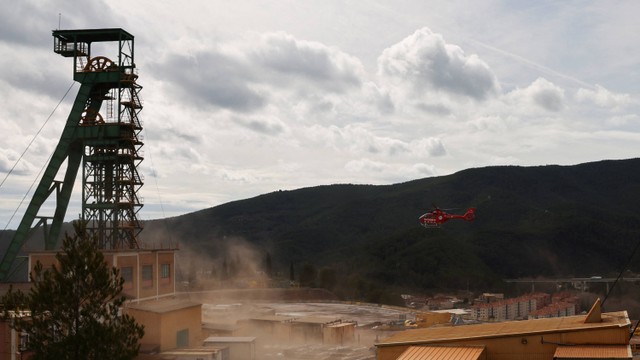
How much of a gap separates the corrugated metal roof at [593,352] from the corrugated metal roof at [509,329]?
2.65 ft

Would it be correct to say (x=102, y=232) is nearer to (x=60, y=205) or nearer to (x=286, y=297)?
(x=60, y=205)

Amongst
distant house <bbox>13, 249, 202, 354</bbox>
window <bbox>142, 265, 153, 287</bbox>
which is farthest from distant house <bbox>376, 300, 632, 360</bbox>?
window <bbox>142, 265, 153, 287</bbox>

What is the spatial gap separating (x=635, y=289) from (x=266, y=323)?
139647mm

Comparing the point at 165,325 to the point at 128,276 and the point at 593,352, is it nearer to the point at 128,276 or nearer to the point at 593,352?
the point at 128,276

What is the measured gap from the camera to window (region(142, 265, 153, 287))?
170ft

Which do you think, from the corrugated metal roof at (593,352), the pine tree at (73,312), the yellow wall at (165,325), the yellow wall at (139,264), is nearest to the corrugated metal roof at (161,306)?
the yellow wall at (165,325)

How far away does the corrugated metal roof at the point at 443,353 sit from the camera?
2736cm

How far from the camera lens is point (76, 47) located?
183 ft

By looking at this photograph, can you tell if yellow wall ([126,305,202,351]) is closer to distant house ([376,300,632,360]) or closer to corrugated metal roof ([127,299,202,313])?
corrugated metal roof ([127,299,202,313])

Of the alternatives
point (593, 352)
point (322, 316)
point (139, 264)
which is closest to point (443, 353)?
point (593, 352)

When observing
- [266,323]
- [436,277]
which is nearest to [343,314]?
[266,323]

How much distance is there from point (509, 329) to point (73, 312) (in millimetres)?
18947

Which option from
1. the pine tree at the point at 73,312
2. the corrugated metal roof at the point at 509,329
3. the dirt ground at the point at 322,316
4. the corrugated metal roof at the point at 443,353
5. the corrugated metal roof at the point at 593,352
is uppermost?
the pine tree at the point at 73,312

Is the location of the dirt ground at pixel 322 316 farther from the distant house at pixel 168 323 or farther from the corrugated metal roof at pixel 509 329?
the corrugated metal roof at pixel 509 329
